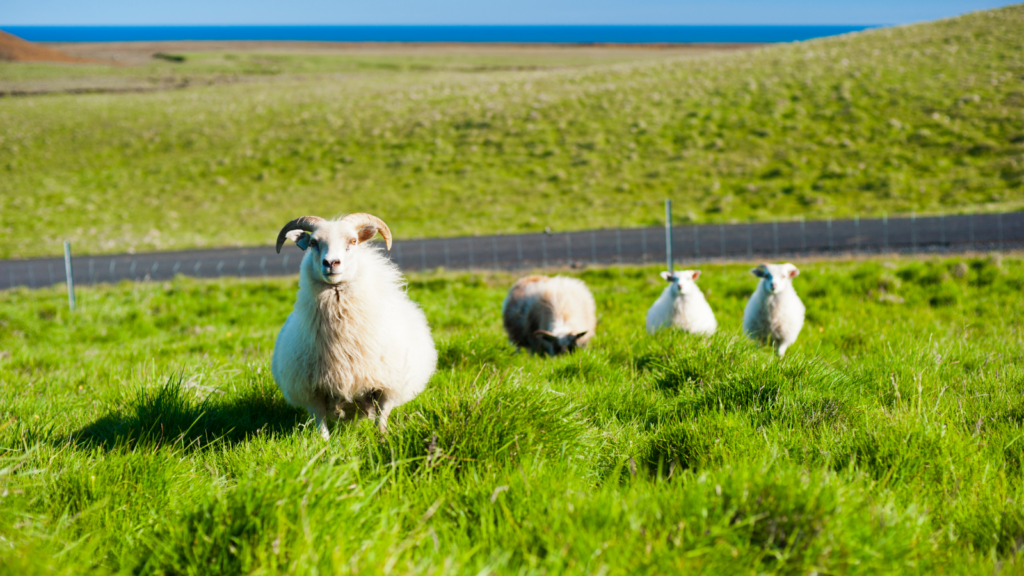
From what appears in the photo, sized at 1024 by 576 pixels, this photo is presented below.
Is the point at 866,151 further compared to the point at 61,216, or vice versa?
the point at 61,216

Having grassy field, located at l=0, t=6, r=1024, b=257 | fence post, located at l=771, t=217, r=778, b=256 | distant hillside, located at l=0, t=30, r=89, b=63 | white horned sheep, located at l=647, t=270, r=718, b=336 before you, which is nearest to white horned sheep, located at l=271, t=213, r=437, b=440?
white horned sheep, located at l=647, t=270, r=718, b=336

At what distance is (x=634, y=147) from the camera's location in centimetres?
3644

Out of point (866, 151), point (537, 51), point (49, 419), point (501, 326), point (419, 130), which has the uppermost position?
point (537, 51)

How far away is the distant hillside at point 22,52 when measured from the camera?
280ft

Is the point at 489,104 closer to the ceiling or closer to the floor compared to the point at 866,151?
closer to the ceiling

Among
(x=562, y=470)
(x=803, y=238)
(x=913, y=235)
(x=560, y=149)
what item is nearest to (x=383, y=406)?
(x=562, y=470)

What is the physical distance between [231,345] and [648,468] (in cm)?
737

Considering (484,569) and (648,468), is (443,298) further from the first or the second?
(484,569)

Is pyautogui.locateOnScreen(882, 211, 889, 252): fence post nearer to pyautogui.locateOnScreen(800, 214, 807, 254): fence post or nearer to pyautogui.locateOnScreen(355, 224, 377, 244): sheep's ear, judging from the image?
pyautogui.locateOnScreen(800, 214, 807, 254): fence post

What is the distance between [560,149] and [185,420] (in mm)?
35048

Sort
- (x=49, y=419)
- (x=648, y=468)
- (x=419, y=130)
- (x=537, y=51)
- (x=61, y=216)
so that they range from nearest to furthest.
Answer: (x=648, y=468), (x=49, y=419), (x=61, y=216), (x=419, y=130), (x=537, y=51)

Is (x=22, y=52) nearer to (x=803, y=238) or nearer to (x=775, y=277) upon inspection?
(x=803, y=238)

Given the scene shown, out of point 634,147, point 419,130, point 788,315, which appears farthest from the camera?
point 419,130

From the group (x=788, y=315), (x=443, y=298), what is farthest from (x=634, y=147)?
(x=788, y=315)
